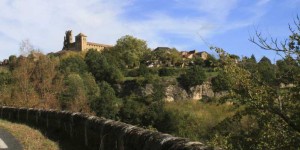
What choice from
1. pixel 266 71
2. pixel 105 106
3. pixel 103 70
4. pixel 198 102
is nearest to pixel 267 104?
pixel 266 71

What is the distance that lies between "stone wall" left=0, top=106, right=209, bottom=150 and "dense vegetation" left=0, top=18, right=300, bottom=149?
236cm

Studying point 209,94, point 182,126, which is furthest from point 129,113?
point 209,94

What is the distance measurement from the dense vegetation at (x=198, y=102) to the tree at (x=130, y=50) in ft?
23.0

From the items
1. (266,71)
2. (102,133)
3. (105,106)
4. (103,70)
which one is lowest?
(105,106)

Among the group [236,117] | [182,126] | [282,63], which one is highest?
[282,63]

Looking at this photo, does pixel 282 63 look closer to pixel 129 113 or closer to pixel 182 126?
pixel 182 126

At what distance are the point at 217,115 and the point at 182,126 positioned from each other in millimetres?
10513

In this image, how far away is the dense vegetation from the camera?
318 inches

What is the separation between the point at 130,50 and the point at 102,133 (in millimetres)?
117579

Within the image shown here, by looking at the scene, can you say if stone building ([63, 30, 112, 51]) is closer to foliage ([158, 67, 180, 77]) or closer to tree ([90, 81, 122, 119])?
foliage ([158, 67, 180, 77])

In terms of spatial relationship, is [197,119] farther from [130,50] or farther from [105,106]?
[130,50]

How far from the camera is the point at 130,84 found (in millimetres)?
102375

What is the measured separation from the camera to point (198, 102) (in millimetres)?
96062

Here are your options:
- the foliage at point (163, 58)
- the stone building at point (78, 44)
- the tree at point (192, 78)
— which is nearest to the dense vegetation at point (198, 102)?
the tree at point (192, 78)
